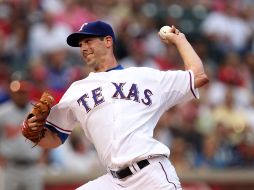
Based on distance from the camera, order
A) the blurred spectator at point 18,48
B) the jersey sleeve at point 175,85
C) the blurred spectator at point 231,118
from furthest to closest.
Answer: the blurred spectator at point 18,48, the blurred spectator at point 231,118, the jersey sleeve at point 175,85

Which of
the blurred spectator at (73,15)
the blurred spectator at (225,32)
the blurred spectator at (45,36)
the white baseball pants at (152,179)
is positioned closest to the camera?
the white baseball pants at (152,179)

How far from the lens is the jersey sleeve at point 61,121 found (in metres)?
6.18

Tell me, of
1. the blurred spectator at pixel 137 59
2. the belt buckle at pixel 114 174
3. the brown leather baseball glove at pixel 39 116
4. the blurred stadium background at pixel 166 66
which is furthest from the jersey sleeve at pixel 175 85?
the blurred spectator at pixel 137 59

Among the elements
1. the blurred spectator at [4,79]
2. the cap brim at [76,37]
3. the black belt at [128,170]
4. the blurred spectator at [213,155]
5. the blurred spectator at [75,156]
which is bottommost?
the blurred spectator at [213,155]

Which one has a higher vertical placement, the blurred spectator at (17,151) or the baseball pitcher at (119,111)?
the baseball pitcher at (119,111)

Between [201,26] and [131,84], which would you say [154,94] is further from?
[201,26]

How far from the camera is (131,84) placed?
599 centimetres

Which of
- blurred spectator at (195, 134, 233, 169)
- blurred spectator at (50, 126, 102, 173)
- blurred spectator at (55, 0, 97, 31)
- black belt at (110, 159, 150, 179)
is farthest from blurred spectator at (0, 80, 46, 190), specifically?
black belt at (110, 159, 150, 179)

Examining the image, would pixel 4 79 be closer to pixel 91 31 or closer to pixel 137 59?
pixel 137 59

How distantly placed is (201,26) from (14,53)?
12.4ft

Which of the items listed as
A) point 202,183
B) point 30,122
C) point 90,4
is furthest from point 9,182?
point 90,4

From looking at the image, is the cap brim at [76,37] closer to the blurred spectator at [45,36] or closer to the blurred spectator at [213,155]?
the blurred spectator at [213,155]

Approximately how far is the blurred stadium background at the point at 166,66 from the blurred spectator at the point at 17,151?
73 mm

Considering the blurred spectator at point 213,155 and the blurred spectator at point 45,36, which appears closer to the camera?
the blurred spectator at point 213,155
